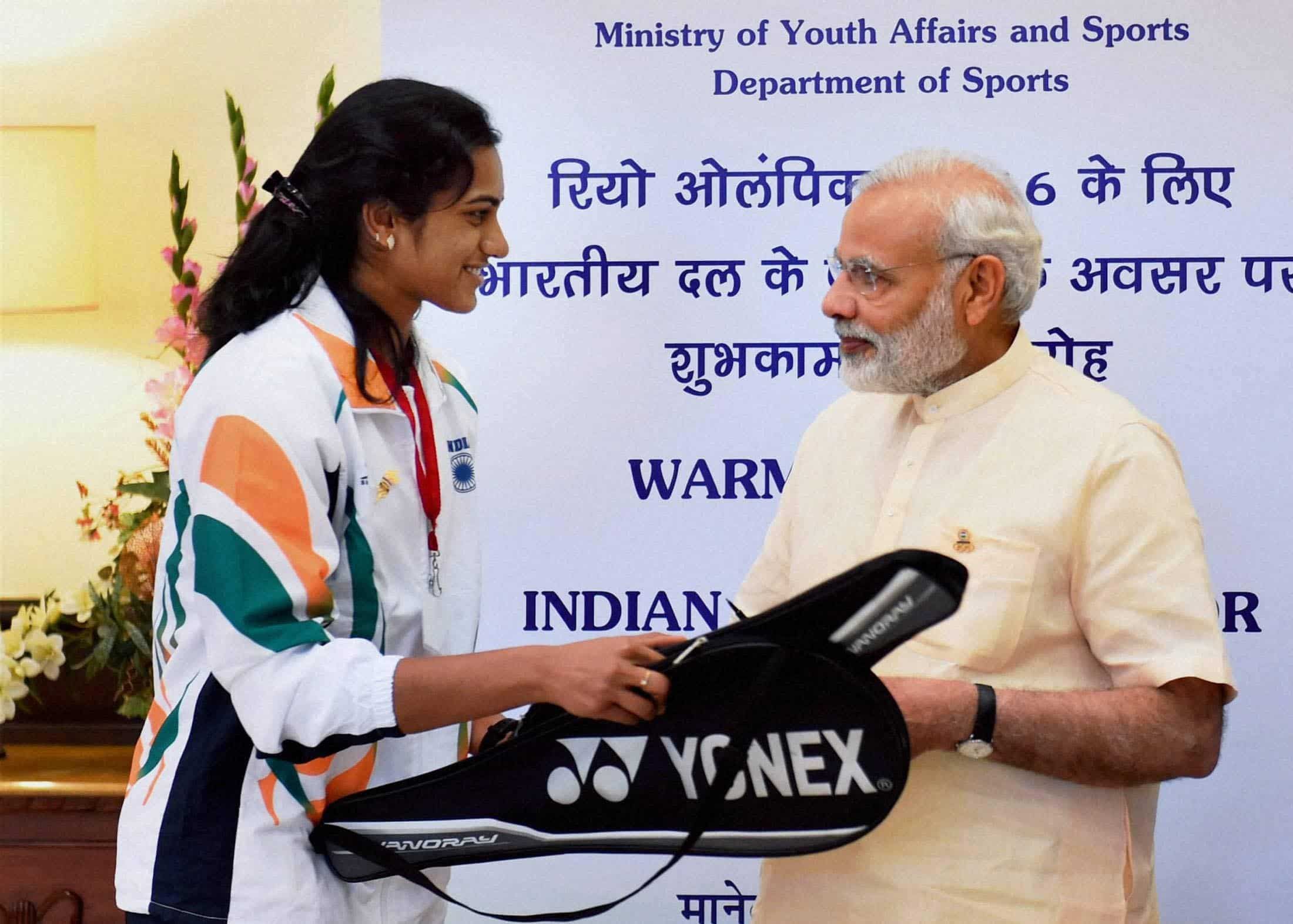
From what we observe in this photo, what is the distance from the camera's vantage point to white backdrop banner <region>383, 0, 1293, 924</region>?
119 inches

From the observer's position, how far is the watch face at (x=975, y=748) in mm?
1810

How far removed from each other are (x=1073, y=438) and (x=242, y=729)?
118cm

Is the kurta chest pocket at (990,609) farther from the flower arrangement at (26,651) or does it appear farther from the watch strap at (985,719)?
the flower arrangement at (26,651)

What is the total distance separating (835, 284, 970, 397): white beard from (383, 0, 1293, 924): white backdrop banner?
104cm

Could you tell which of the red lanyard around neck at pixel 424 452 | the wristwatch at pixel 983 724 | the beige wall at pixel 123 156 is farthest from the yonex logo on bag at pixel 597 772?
the beige wall at pixel 123 156

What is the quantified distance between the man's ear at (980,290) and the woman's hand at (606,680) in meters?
0.77

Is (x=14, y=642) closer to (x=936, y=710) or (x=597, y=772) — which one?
(x=597, y=772)

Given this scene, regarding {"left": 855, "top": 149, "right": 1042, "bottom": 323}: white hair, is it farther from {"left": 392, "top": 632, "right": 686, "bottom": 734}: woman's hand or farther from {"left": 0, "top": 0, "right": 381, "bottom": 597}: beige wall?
{"left": 0, "top": 0, "right": 381, "bottom": 597}: beige wall

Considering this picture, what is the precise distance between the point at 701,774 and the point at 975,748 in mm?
374

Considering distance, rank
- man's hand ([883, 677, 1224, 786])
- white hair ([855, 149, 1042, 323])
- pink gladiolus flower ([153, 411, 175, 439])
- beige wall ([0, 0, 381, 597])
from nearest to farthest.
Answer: man's hand ([883, 677, 1224, 786]), white hair ([855, 149, 1042, 323]), pink gladiolus flower ([153, 411, 175, 439]), beige wall ([0, 0, 381, 597])

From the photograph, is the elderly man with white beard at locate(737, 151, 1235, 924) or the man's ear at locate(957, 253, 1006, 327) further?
the man's ear at locate(957, 253, 1006, 327)

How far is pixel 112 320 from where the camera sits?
3.56 meters

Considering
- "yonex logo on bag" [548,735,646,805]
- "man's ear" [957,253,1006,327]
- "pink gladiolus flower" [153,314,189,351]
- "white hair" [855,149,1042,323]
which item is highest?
"white hair" [855,149,1042,323]

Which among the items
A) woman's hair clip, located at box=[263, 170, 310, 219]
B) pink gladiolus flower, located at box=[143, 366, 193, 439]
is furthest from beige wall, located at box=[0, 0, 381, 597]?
woman's hair clip, located at box=[263, 170, 310, 219]
